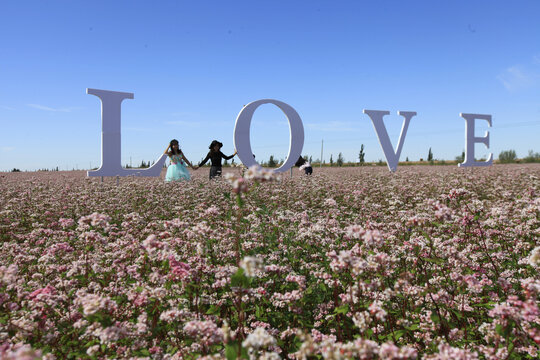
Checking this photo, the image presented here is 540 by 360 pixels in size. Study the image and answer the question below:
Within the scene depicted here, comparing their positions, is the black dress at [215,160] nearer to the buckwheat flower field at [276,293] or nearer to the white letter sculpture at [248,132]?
the white letter sculpture at [248,132]

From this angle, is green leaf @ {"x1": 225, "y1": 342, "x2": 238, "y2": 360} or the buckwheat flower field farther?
the buckwheat flower field

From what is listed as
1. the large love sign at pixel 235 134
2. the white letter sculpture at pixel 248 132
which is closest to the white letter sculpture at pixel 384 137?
the large love sign at pixel 235 134

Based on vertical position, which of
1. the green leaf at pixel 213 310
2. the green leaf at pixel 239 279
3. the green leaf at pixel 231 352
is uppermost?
the green leaf at pixel 239 279

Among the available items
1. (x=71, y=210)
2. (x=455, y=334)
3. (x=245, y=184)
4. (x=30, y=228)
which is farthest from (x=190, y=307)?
(x=71, y=210)

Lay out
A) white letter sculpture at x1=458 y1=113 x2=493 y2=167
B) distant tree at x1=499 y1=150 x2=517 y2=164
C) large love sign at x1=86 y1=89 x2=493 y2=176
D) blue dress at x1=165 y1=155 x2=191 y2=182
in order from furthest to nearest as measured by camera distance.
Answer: distant tree at x1=499 y1=150 x2=517 y2=164 < white letter sculpture at x1=458 y1=113 x2=493 y2=167 < blue dress at x1=165 y1=155 x2=191 y2=182 < large love sign at x1=86 y1=89 x2=493 y2=176

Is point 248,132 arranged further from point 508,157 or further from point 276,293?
point 508,157

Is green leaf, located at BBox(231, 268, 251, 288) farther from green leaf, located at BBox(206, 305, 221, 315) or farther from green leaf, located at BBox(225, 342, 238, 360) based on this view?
green leaf, located at BBox(206, 305, 221, 315)

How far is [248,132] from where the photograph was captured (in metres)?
15.3

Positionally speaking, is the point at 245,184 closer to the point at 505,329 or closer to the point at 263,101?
the point at 505,329

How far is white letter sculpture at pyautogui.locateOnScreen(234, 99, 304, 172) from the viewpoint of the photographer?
15141 mm

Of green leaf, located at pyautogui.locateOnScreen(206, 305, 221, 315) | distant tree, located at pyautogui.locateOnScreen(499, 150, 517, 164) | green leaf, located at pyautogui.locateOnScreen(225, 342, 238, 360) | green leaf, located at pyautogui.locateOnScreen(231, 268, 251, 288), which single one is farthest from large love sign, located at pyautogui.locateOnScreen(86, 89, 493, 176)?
distant tree, located at pyautogui.locateOnScreen(499, 150, 517, 164)

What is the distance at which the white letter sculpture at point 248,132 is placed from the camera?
49.7ft

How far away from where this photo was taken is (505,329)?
220cm

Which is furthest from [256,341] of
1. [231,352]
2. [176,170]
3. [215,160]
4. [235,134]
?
[215,160]
